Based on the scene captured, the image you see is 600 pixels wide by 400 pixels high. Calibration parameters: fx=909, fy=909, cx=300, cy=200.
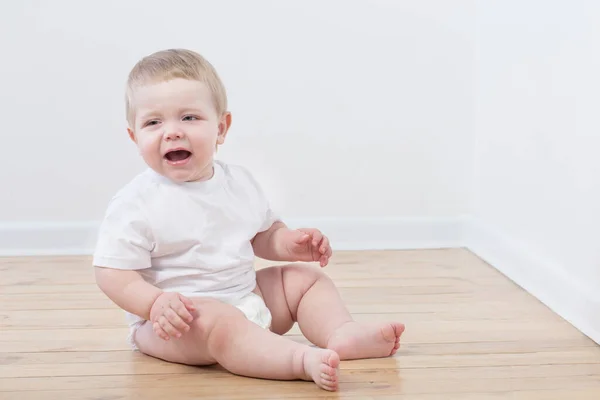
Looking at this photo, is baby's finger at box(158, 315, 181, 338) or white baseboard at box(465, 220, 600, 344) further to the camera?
white baseboard at box(465, 220, 600, 344)

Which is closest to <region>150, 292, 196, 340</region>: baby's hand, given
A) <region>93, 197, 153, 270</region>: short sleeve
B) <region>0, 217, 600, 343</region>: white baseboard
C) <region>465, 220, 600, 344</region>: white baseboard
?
<region>93, 197, 153, 270</region>: short sleeve

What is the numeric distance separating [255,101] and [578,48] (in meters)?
0.90

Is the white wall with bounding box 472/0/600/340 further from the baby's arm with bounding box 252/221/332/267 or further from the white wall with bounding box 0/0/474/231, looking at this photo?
the baby's arm with bounding box 252/221/332/267

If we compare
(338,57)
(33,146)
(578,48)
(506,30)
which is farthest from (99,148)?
(578,48)

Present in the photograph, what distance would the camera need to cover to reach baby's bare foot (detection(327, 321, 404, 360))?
54.1 inches

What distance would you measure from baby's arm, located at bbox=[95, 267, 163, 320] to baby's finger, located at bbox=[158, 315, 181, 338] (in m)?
0.05

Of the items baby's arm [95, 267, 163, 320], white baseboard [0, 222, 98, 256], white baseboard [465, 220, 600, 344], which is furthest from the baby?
white baseboard [0, 222, 98, 256]

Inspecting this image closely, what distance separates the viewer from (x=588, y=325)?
5.07 feet

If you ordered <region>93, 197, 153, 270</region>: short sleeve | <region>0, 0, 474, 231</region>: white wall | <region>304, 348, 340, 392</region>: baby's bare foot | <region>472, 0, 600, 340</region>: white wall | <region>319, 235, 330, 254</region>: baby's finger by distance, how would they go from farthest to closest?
1. <region>0, 0, 474, 231</region>: white wall
2. <region>472, 0, 600, 340</region>: white wall
3. <region>319, 235, 330, 254</region>: baby's finger
4. <region>93, 197, 153, 270</region>: short sleeve
5. <region>304, 348, 340, 392</region>: baby's bare foot

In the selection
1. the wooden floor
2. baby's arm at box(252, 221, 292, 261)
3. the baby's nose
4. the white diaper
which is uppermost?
the baby's nose

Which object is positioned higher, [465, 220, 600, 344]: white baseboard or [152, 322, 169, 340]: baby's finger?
[152, 322, 169, 340]: baby's finger

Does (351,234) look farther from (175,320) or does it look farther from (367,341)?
(175,320)

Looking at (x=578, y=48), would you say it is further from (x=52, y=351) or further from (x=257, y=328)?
(x=52, y=351)

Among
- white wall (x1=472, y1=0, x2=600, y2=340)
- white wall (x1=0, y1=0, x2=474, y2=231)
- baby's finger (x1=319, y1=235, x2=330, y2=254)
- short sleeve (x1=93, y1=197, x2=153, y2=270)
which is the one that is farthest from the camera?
white wall (x1=0, y1=0, x2=474, y2=231)
